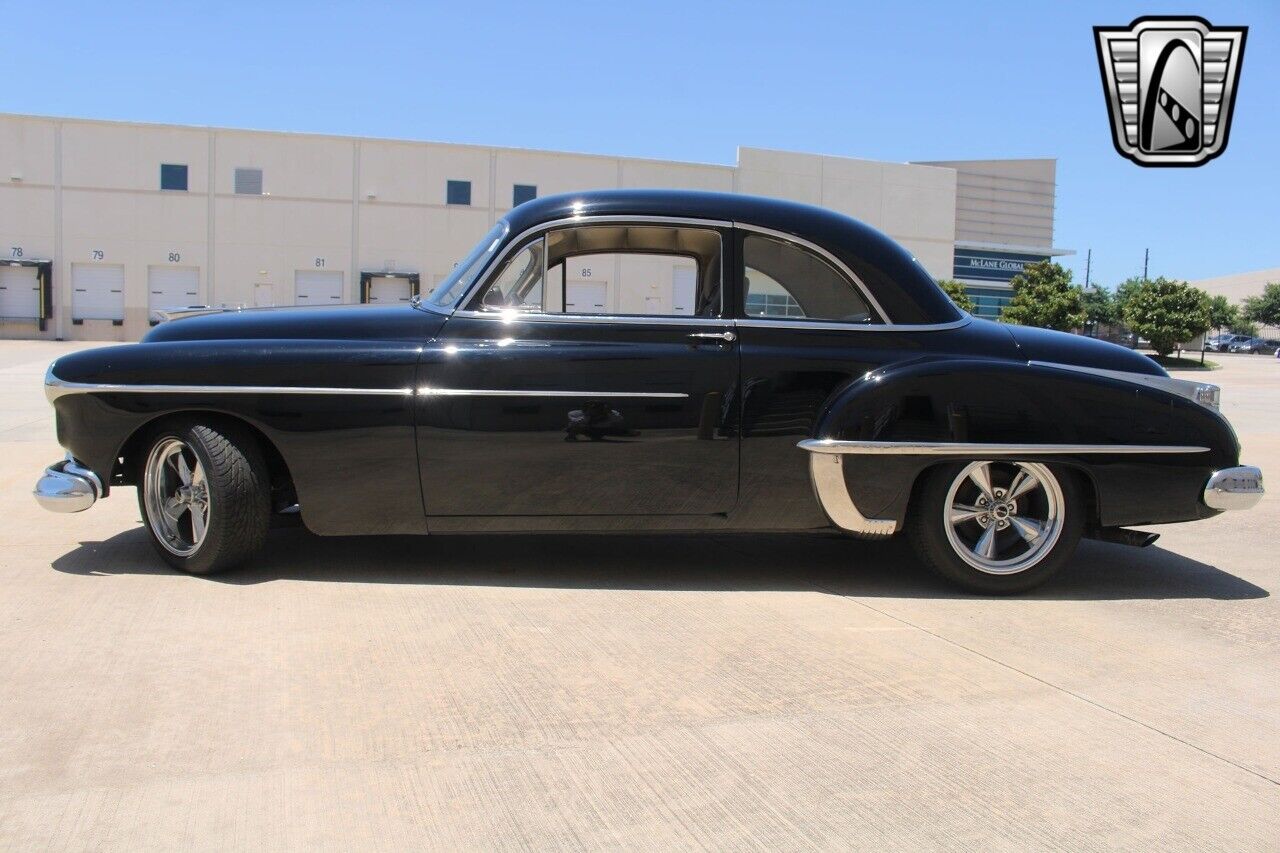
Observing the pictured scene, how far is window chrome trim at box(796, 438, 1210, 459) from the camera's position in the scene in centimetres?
411

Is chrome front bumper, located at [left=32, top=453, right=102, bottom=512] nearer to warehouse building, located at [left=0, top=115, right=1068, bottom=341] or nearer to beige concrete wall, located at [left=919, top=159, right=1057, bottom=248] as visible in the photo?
warehouse building, located at [left=0, top=115, right=1068, bottom=341]

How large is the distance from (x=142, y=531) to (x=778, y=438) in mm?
3178

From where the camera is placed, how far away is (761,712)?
116 inches

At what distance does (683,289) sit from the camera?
4.57 metres

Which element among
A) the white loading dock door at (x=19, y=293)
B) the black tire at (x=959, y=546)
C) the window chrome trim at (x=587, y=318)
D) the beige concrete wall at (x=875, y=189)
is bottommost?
the black tire at (x=959, y=546)

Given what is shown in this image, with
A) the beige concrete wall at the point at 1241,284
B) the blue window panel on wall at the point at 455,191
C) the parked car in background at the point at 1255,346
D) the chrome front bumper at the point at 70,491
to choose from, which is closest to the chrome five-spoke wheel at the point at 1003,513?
the chrome front bumper at the point at 70,491

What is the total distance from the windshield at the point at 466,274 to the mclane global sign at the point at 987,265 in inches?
2954

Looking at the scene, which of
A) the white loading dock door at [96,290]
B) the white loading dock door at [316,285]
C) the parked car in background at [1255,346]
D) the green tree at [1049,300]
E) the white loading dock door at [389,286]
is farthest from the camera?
the parked car in background at [1255,346]

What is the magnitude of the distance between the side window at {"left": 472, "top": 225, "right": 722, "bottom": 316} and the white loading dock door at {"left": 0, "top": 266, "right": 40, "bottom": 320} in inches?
1547

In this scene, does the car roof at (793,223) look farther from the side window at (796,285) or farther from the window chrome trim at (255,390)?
the window chrome trim at (255,390)

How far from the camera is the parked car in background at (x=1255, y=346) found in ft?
243

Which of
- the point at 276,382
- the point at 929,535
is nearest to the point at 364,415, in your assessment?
the point at 276,382

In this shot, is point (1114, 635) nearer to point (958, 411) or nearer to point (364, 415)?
point (958, 411)

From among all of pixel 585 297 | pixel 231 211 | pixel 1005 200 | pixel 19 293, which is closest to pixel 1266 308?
pixel 1005 200
